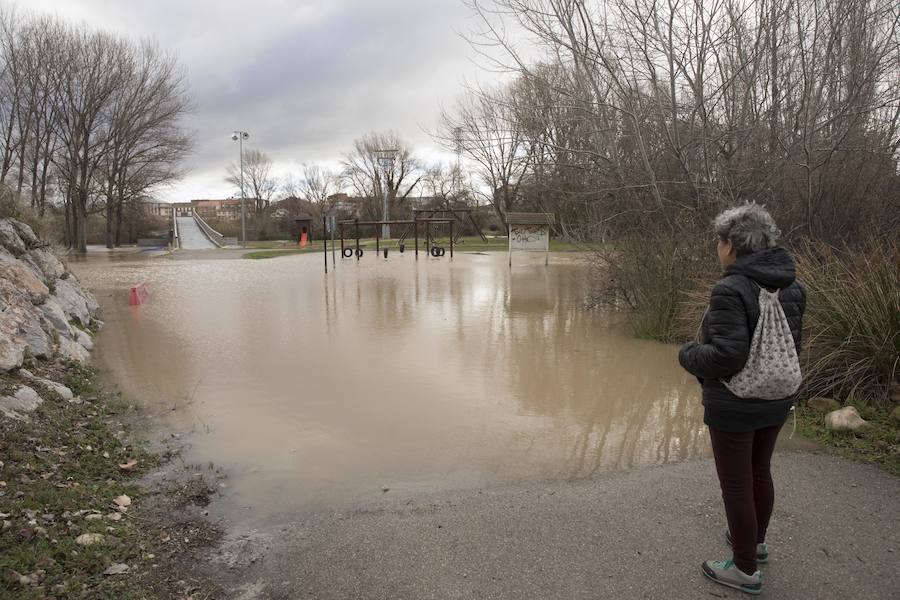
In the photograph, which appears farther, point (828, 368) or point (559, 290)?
point (559, 290)

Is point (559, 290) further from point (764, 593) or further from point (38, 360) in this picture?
point (764, 593)

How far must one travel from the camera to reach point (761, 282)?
2648 millimetres

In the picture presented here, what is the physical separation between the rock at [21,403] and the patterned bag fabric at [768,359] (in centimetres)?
509

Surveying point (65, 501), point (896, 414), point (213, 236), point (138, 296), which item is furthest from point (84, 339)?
point (213, 236)

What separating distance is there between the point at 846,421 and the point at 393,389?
4.38 m

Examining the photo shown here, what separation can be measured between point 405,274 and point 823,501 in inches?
722

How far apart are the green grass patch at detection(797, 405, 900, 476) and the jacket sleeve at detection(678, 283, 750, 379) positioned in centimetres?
252

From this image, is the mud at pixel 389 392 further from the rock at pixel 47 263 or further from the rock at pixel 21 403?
the rock at pixel 47 263

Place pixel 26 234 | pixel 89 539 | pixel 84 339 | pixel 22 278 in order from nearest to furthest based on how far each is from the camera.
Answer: pixel 89 539
pixel 22 278
pixel 84 339
pixel 26 234

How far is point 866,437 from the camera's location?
4.87 metres

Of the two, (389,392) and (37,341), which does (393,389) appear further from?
(37,341)

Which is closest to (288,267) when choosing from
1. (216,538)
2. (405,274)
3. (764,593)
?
(405,274)

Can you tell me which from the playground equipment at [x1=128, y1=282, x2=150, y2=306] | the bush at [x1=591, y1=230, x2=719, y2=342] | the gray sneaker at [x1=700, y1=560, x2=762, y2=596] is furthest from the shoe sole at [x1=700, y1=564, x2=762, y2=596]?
the playground equipment at [x1=128, y1=282, x2=150, y2=306]

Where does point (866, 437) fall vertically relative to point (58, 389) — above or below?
below
